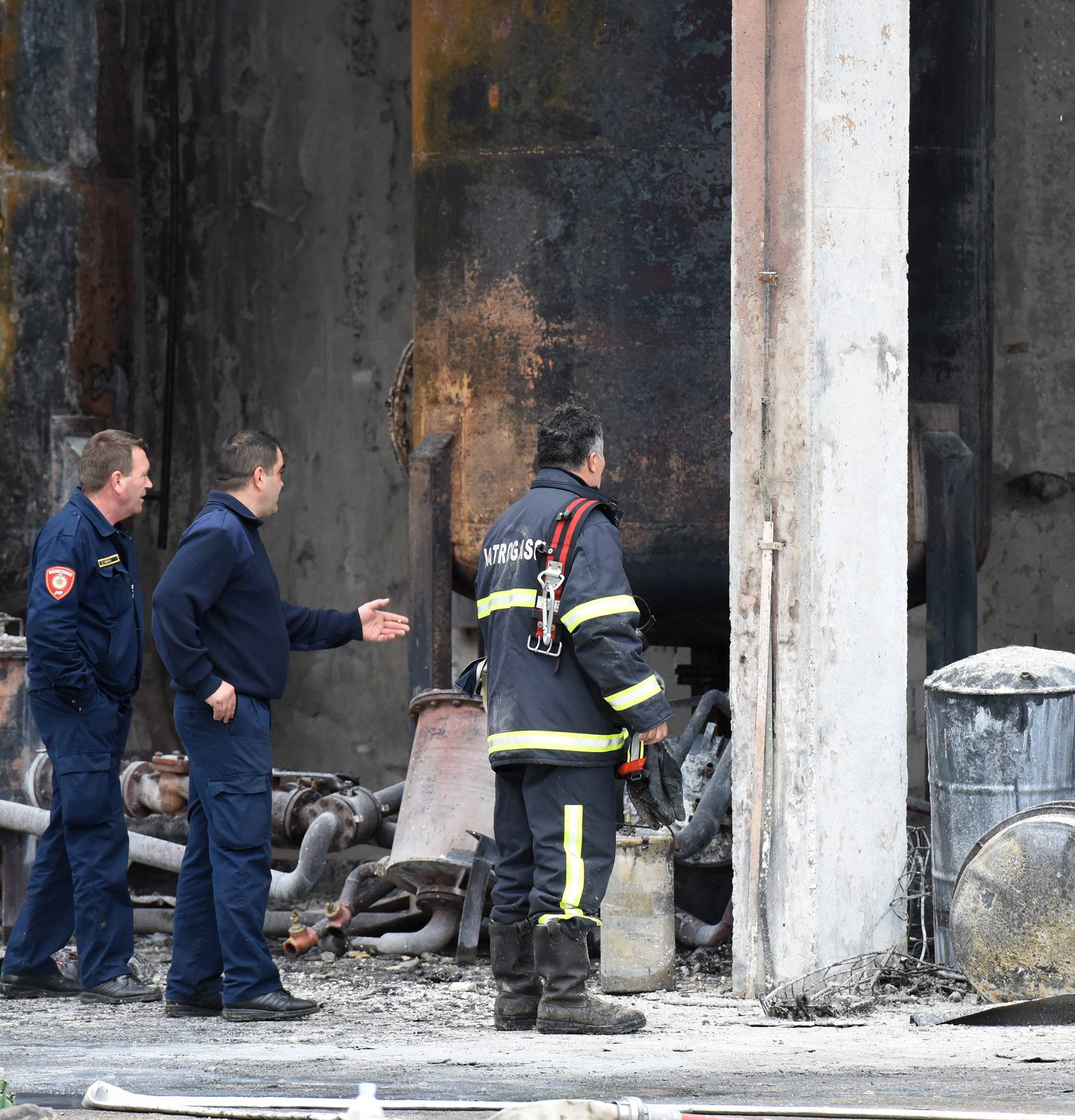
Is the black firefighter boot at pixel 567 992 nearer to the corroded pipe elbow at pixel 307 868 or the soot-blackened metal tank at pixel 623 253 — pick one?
the corroded pipe elbow at pixel 307 868

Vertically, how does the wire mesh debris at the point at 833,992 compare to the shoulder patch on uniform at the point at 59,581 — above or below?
below

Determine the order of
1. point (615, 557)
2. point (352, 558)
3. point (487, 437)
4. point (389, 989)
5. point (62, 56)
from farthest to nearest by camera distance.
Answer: point (352, 558) → point (62, 56) → point (487, 437) → point (389, 989) → point (615, 557)

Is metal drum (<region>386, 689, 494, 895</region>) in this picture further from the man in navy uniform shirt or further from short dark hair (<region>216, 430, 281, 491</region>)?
short dark hair (<region>216, 430, 281, 491</region>)

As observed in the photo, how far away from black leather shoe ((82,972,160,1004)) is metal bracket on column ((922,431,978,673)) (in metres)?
3.22

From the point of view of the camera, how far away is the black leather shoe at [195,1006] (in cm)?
533

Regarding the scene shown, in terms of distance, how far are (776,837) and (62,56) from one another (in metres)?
5.04

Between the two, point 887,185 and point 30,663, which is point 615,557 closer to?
point 887,185

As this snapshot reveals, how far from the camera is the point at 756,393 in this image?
17.9ft

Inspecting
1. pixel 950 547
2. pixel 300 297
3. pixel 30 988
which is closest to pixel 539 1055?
pixel 30 988

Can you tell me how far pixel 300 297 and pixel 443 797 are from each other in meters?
3.86

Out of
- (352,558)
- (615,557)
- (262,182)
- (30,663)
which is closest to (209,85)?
(262,182)

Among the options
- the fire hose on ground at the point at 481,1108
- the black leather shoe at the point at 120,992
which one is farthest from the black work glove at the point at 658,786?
the black leather shoe at the point at 120,992

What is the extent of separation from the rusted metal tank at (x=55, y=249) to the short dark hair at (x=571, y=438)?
12.6ft

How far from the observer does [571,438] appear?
16.4 feet
